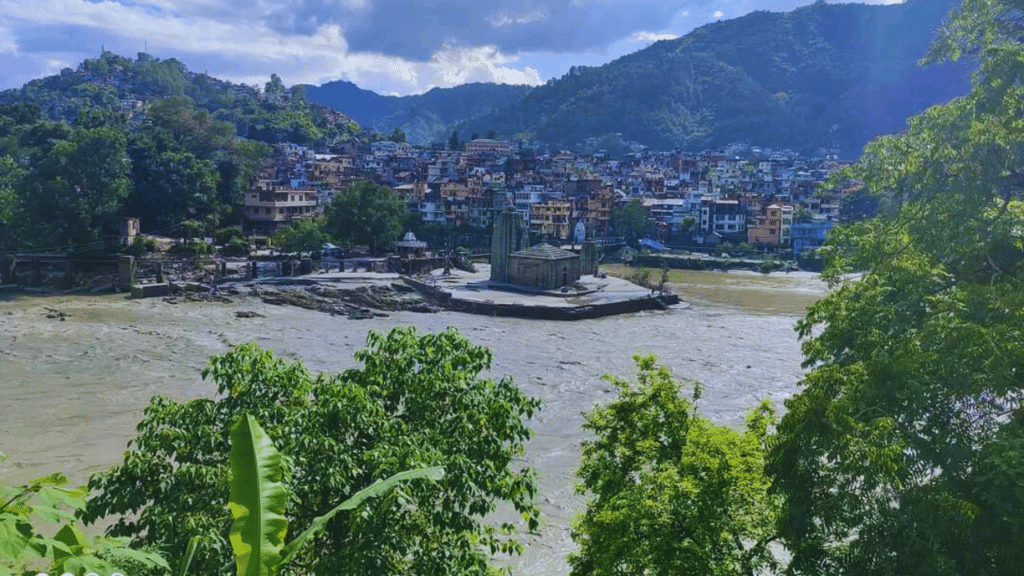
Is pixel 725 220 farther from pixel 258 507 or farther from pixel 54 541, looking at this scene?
pixel 54 541

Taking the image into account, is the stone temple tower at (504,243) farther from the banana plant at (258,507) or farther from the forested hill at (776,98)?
the forested hill at (776,98)

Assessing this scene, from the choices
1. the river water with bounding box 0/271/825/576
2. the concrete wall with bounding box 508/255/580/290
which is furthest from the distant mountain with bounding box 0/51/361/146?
the river water with bounding box 0/271/825/576

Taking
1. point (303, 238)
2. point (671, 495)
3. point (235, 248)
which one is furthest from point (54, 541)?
point (235, 248)

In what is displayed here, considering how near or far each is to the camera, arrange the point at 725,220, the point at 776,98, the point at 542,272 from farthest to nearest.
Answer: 1. the point at 776,98
2. the point at 725,220
3. the point at 542,272

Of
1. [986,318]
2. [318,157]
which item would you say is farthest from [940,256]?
[318,157]

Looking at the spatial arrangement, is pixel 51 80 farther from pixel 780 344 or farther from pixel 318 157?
pixel 780 344

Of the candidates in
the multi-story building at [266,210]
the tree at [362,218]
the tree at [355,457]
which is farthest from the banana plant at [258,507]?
the multi-story building at [266,210]

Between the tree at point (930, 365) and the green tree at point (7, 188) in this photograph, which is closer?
the tree at point (930, 365)

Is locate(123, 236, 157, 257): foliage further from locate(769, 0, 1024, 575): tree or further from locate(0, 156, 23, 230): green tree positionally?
locate(769, 0, 1024, 575): tree
